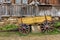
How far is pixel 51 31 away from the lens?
695 inches

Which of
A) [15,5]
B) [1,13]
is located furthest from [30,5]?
[1,13]

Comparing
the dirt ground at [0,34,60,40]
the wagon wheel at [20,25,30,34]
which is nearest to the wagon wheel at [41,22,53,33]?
the dirt ground at [0,34,60,40]

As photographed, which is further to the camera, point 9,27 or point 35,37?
point 9,27

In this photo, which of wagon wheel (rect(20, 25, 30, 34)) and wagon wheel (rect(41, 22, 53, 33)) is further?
wagon wheel (rect(41, 22, 53, 33))

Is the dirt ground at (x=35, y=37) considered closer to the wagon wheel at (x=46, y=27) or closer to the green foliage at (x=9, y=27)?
the wagon wheel at (x=46, y=27)

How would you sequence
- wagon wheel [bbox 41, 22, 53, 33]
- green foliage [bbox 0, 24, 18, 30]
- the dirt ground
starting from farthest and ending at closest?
1. green foliage [bbox 0, 24, 18, 30]
2. wagon wheel [bbox 41, 22, 53, 33]
3. the dirt ground

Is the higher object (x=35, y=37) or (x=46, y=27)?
(x=46, y=27)

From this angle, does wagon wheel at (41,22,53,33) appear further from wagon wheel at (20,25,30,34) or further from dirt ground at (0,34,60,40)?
wagon wheel at (20,25,30,34)

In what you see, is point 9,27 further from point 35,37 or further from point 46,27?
point 46,27

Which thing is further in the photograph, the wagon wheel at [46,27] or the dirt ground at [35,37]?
the wagon wheel at [46,27]

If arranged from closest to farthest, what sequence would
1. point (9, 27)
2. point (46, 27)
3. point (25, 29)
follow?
point (25, 29), point (46, 27), point (9, 27)

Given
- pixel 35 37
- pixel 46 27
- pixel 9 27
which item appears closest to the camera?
pixel 35 37

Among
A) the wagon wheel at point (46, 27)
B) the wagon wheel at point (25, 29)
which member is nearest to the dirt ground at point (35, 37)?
the wagon wheel at point (25, 29)

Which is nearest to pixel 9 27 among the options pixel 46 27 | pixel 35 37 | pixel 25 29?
pixel 25 29
